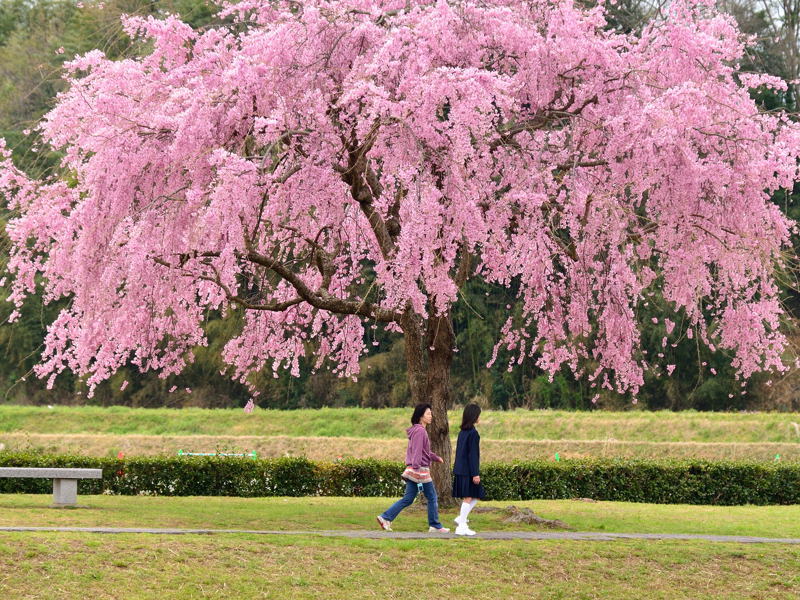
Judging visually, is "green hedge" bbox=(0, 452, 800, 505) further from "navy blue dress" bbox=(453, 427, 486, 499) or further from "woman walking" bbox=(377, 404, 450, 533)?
"navy blue dress" bbox=(453, 427, 486, 499)

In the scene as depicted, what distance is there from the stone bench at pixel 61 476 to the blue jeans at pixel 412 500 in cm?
438

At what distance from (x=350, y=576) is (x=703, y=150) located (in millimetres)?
6682

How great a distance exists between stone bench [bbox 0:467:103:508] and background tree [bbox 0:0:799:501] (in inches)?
62.9

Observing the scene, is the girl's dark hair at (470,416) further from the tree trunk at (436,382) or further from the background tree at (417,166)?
the tree trunk at (436,382)

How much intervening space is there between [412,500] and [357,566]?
2.08 meters

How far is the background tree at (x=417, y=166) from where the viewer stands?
41.5ft

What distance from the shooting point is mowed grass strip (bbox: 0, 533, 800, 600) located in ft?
33.5

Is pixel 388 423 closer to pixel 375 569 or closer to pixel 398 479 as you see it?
pixel 398 479

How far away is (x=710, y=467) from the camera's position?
20297mm

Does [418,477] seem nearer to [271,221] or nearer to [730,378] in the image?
[271,221]

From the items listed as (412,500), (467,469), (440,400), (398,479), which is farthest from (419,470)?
(398,479)

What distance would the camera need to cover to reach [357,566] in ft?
36.7

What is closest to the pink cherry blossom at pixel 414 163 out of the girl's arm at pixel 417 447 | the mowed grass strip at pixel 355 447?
the girl's arm at pixel 417 447

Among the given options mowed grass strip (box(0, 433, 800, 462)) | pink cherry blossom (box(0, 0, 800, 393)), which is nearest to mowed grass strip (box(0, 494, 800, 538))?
pink cherry blossom (box(0, 0, 800, 393))
